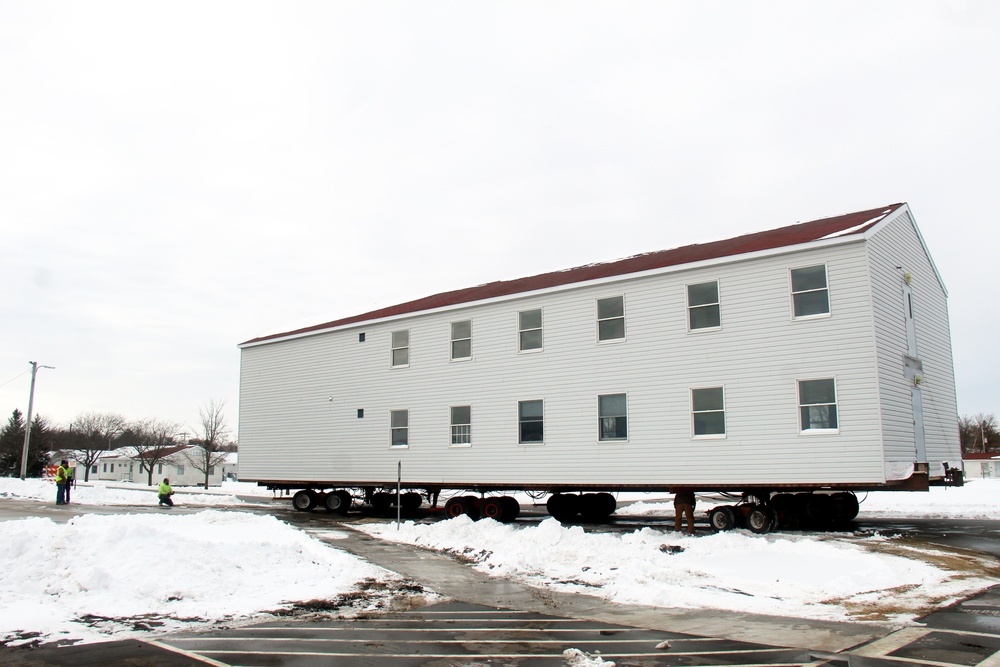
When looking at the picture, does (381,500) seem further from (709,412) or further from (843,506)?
(843,506)

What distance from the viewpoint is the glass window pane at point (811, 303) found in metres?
19.1

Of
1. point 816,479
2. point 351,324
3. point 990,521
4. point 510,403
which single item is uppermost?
point 351,324

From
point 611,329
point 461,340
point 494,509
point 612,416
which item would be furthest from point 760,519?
point 461,340

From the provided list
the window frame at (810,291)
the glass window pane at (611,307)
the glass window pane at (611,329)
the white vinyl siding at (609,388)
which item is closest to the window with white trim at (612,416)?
the white vinyl siding at (609,388)

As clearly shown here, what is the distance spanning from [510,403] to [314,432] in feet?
30.1

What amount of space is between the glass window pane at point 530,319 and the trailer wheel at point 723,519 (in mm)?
7660

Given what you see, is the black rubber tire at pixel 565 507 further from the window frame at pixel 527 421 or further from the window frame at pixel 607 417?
the window frame at pixel 607 417

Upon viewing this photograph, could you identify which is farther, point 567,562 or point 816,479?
point 816,479

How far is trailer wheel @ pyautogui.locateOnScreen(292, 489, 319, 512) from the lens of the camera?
97.1 feet

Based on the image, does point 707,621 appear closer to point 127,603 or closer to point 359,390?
point 127,603

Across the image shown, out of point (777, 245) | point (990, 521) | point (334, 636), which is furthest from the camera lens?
point (990, 521)

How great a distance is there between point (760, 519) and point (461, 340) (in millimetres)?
11061

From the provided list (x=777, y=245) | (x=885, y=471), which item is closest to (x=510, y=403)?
(x=777, y=245)

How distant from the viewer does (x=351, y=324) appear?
2917 centimetres
